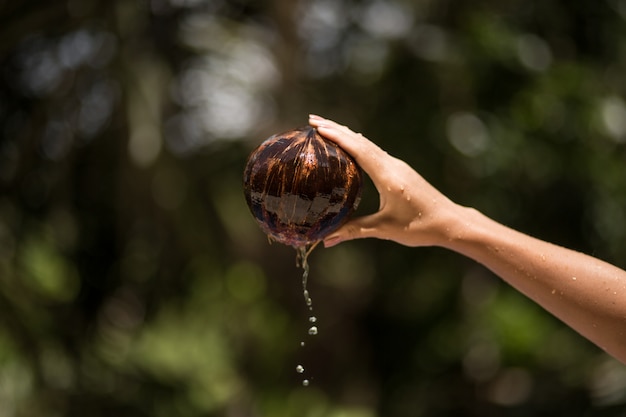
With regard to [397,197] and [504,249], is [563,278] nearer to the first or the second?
[504,249]

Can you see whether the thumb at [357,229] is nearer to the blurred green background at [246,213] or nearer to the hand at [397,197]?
the hand at [397,197]

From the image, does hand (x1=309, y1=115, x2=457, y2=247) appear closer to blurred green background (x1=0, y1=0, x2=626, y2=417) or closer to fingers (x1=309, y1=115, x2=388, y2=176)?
fingers (x1=309, y1=115, x2=388, y2=176)

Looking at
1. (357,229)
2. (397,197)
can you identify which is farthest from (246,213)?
(397,197)

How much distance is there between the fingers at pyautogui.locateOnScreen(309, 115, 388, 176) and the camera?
162 centimetres

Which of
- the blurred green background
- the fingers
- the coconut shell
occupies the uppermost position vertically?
the fingers

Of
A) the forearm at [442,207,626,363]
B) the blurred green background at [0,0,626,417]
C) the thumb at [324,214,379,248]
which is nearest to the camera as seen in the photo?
the forearm at [442,207,626,363]

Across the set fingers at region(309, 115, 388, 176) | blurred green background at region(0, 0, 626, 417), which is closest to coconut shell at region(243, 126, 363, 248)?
fingers at region(309, 115, 388, 176)

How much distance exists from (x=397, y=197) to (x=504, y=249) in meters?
0.23

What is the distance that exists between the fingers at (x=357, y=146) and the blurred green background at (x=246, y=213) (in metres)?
3.63

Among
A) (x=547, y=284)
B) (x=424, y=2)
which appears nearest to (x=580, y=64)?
(x=424, y=2)

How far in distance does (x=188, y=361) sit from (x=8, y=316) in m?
2.32

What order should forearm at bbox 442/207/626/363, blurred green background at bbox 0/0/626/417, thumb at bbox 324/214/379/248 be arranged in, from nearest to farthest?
1. forearm at bbox 442/207/626/363
2. thumb at bbox 324/214/379/248
3. blurred green background at bbox 0/0/626/417

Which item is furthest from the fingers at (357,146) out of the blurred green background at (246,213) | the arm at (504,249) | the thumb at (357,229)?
the blurred green background at (246,213)

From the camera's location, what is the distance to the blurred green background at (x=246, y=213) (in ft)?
18.9
